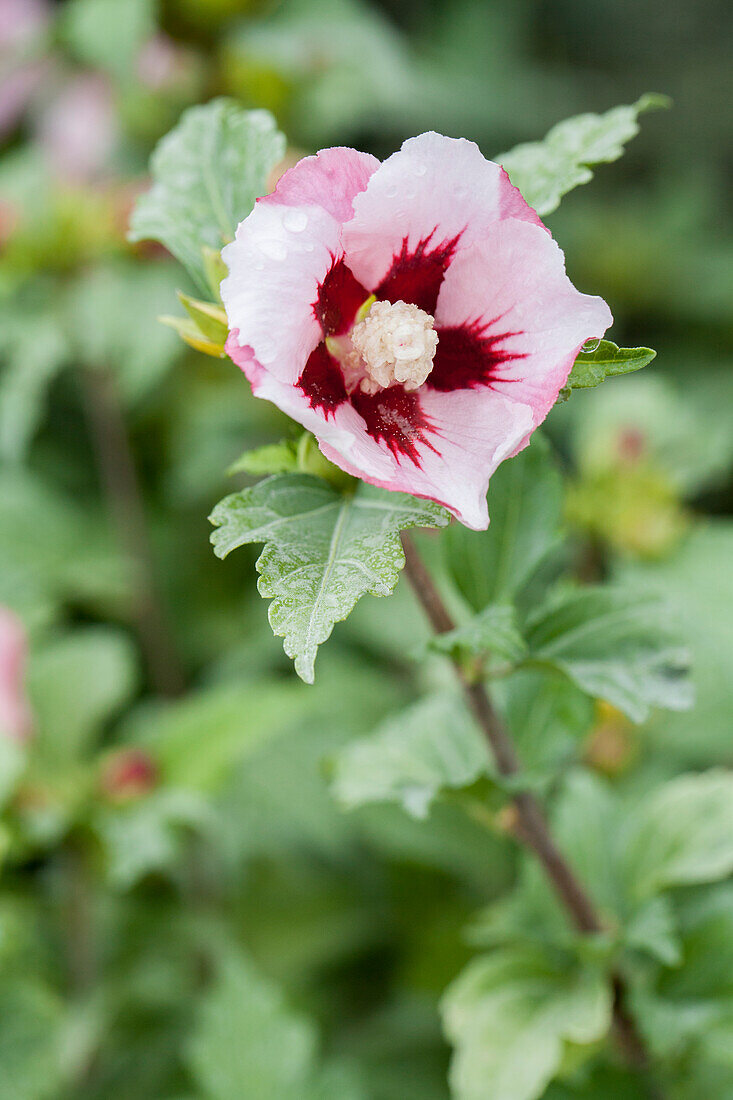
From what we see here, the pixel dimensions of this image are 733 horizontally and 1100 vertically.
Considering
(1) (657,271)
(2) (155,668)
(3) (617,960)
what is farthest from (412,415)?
(1) (657,271)

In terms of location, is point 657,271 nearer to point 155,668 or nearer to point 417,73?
point 417,73

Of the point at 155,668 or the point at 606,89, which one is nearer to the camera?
the point at 155,668

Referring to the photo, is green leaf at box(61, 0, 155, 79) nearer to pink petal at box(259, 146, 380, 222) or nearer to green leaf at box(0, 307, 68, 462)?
green leaf at box(0, 307, 68, 462)

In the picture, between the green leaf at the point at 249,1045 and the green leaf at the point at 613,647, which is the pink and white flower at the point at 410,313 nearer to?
the green leaf at the point at 613,647

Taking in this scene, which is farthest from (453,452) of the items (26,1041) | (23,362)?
(23,362)

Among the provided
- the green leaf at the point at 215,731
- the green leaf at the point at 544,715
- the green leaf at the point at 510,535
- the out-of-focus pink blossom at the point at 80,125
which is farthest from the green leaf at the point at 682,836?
the out-of-focus pink blossom at the point at 80,125

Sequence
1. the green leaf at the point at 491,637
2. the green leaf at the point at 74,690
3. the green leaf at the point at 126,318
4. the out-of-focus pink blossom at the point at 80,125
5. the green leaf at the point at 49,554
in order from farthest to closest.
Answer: the out-of-focus pink blossom at the point at 80,125, the green leaf at the point at 49,554, the green leaf at the point at 126,318, the green leaf at the point at 74,690, the green leaf at the point at 491,637
